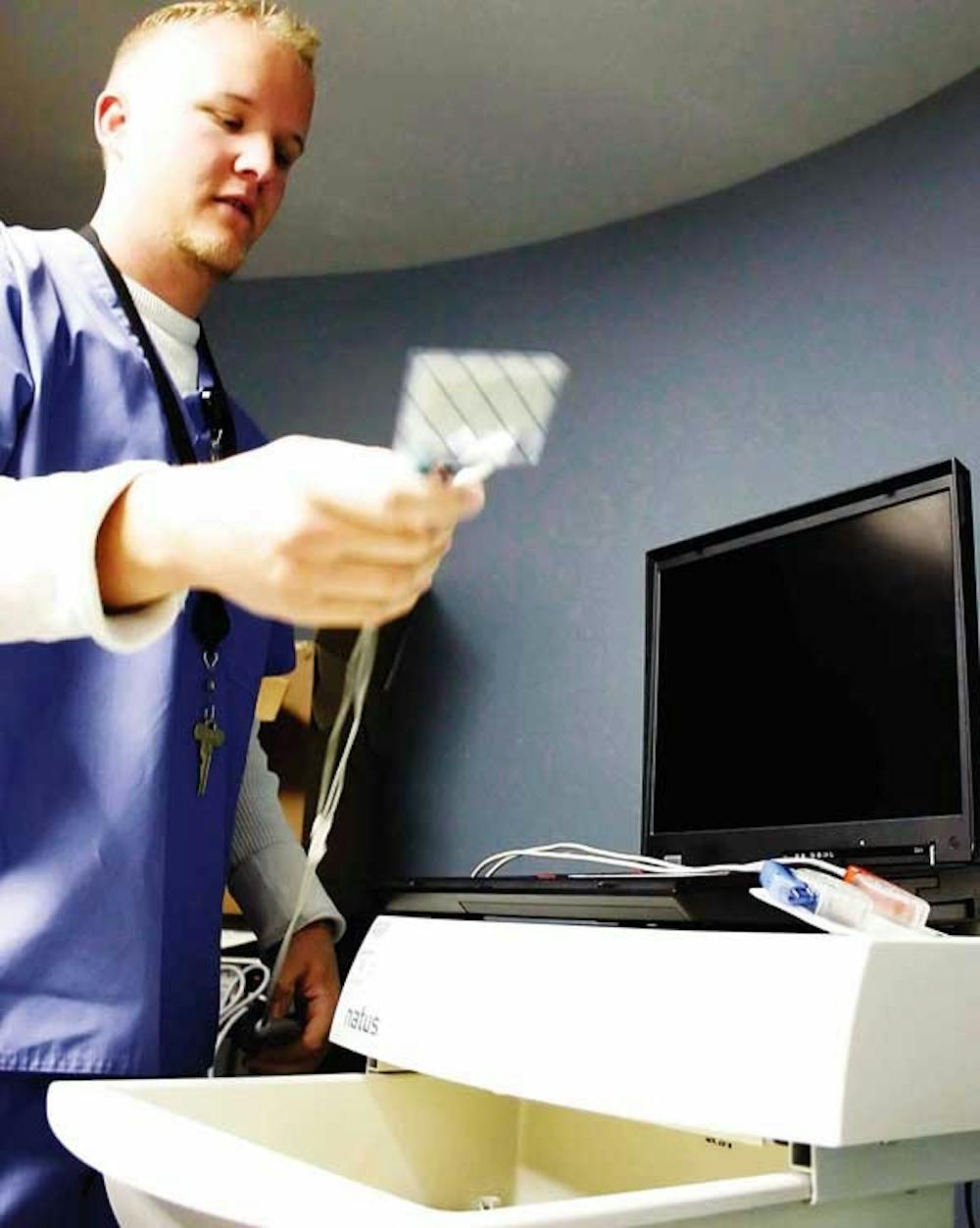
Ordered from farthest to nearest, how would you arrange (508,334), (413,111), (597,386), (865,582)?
(508,334) → (597,386) → (413,111) → (865,582)

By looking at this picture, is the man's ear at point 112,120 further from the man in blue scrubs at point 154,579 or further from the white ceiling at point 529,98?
the white ceiling at point 529,98

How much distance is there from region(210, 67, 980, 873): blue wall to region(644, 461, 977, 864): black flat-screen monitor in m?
0.39

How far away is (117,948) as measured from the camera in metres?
0.81

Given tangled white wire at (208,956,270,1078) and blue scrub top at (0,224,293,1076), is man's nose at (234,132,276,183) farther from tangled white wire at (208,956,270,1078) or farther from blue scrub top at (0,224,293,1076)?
tangled white wire at (208,956,270,1078)

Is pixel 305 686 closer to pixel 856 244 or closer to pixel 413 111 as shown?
pixel 413 111

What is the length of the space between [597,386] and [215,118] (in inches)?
40.0

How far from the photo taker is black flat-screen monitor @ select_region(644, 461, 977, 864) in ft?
3.51

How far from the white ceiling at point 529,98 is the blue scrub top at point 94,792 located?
930mm

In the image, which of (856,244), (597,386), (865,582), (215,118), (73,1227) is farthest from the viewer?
(597,386)

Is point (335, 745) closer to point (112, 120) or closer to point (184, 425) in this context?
point (184, 425)

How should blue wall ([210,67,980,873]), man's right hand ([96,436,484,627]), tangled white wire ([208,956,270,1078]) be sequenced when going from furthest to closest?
blue wall ([210,67,980,873])
tangled white wire ([208,956,270,1078])
man's right hand ([96,436,484,627])

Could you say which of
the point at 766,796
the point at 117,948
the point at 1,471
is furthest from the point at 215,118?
the point at 766,796

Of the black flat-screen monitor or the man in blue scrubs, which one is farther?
the black flat-screen monitor

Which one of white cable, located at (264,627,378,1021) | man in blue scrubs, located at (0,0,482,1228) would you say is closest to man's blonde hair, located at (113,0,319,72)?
man in blue scrubs, located at (0,0,482,1228)
